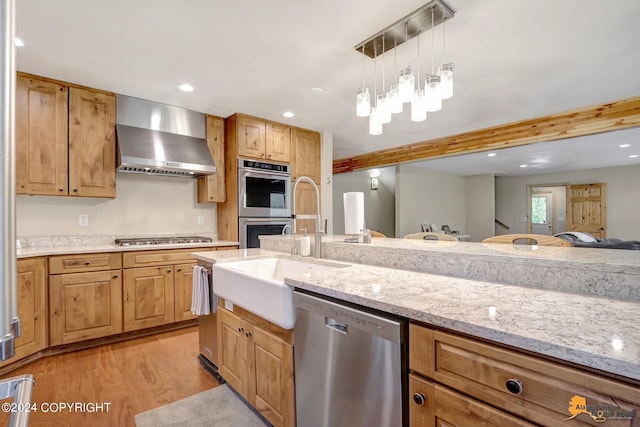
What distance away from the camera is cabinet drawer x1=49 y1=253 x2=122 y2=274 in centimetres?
263

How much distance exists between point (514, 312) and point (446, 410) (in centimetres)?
36

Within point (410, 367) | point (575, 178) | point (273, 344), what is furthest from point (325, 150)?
point (575, 178)

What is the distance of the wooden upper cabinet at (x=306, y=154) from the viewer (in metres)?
4.29

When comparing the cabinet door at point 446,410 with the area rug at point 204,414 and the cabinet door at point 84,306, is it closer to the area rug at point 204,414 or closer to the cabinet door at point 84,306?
the area rug at point 204,414

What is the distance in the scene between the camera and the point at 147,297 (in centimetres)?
306

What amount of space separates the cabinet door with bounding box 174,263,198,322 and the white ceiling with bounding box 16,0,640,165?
1785 millimetres

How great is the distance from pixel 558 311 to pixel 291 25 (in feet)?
6.77

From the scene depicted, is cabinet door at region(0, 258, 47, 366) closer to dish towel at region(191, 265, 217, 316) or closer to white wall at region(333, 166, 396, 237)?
dish towel at region(191, 265, 217, 316)

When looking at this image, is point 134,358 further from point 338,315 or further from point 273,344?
point 338,315

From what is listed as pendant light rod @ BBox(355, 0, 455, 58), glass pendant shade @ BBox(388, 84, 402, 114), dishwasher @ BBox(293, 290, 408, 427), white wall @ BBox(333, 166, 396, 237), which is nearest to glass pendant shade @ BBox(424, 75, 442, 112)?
glass pendant shade @ BBox(388, 84, 402, 114)

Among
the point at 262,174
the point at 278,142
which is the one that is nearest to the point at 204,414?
the point at 262,174

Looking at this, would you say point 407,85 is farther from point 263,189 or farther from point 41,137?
point 41,137

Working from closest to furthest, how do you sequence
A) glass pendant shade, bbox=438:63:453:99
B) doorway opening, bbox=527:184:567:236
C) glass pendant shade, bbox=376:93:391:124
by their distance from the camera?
glass pendant shade, bbox=438:63:453:99 → glass pendant shade, bbox=376:93:391:124 → doorway opening, bbox=527:184:567:236

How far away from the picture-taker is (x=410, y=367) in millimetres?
1027
